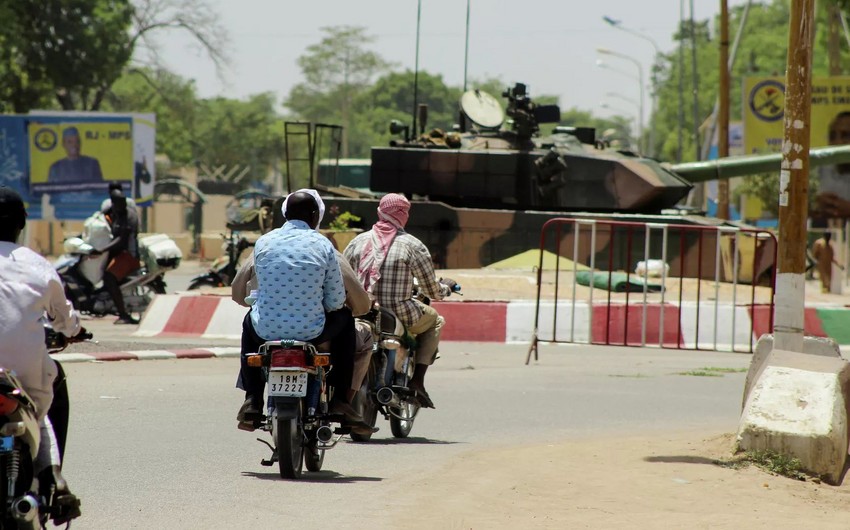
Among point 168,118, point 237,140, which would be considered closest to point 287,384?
point 168,118

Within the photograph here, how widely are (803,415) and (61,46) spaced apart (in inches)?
1851

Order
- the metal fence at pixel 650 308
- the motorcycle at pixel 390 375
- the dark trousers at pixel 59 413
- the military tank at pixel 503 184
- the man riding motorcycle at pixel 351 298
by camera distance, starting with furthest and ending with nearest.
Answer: the military tank at pixel 503 184
the metal fence at pixel 650 308
the motorcycle at pixel 390 375
the man riding motorcycle at pixel 351 298
the dark trousers at pixel 59 413

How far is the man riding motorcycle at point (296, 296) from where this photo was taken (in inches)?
327

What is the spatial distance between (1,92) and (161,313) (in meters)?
35.0

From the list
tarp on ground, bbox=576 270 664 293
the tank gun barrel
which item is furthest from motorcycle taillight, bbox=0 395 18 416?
the tank gun barrel

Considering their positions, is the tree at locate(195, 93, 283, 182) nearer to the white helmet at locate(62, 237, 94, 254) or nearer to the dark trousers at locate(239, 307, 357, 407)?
the white helmet at locate(62, 237, 94, 254)

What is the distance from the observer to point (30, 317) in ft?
19.1

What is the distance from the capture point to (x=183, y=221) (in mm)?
66500

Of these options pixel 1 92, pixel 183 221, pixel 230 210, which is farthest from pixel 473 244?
pixel 183 221

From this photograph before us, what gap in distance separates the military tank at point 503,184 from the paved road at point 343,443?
251 inches

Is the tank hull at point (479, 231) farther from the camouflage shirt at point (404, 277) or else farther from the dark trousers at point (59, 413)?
the dark trousers at point (59, 413)

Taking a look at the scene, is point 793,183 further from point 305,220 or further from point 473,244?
point 473,244

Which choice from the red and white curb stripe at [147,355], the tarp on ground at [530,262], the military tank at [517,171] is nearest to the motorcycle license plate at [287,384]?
the red and white curb stripe at [147,355]

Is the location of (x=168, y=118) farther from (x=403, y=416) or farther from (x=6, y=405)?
(x=6, y=405)
